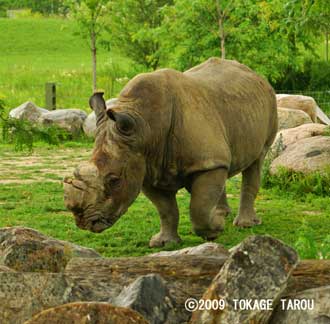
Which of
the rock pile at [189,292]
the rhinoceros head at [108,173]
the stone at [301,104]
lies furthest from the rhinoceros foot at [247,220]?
the stone at [301,104]

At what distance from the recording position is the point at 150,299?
6.23 meters

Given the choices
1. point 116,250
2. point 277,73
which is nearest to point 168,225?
point 116,250

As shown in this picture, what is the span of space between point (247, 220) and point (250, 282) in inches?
249

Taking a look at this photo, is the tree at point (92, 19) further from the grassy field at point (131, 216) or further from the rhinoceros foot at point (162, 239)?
the rhinoceros foot at point (162, 239)

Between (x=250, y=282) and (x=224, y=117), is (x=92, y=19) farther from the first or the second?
(x=250, y=282)

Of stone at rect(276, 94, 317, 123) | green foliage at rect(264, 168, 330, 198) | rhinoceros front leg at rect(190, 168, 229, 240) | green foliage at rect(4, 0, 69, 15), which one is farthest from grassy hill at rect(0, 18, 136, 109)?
green foliage at rect(4, 0, 69, 15)

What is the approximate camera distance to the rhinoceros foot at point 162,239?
11.2 meters

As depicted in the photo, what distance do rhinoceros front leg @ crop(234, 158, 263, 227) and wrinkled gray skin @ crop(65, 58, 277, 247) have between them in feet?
0.12

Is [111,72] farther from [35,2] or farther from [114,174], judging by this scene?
[35,2]

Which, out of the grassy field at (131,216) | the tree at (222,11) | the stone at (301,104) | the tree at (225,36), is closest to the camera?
the grassy field at (131,216)

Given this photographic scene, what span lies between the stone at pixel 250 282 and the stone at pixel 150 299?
0.22 meters

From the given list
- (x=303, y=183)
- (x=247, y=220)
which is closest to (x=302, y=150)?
(x=303, y=183)

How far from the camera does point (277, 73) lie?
89.9ft

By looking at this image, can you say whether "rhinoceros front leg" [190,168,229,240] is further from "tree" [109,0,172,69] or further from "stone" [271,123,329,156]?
"tree" [109,0,172,69]
